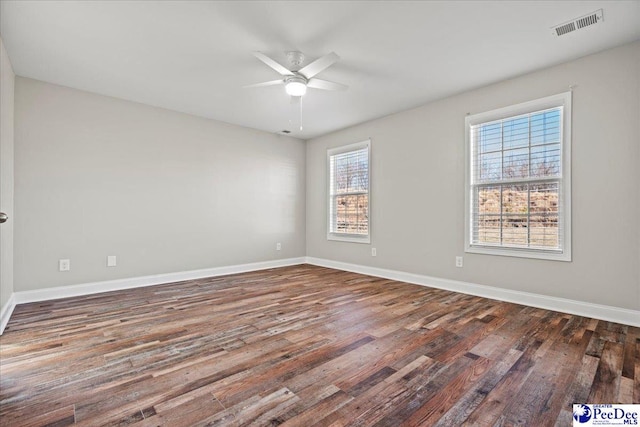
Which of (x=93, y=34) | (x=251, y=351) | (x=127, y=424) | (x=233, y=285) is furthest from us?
(x=233, y=285)

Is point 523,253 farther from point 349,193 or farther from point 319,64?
point 319,64

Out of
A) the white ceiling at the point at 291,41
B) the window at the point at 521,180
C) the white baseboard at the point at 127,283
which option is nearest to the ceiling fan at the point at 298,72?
the white ceiling at the point at 291,41

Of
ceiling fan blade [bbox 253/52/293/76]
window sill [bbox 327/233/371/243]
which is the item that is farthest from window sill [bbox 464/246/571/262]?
ceiling fan blade [bbox 253/52/293/76]

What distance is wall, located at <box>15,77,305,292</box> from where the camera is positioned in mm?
3453

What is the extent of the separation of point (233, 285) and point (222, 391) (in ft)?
8.55

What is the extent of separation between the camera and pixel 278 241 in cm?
575

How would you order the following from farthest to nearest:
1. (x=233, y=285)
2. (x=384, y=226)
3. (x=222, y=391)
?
(x=384, y=226) < (x=233, y=285) < (x=222, y=391)

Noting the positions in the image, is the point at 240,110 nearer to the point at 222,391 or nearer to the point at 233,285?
the point at 233,285

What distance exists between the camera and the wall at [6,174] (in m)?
2.63

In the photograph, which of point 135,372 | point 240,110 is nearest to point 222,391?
point 135,372

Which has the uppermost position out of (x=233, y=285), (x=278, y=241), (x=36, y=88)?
(x=36, y=88)

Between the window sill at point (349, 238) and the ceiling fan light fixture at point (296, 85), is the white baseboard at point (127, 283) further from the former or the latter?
the ceiling fan light fixture at point (296, 85)

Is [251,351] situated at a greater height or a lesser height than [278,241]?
lesser

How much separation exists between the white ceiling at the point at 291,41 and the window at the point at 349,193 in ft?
4.96
